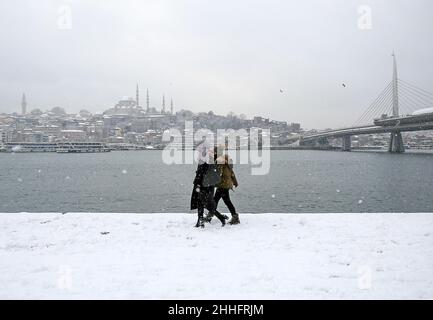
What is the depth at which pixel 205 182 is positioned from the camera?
26.2ft

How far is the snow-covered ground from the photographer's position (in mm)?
4461

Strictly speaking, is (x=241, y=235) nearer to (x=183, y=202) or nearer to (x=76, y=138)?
(x=183, y=202)

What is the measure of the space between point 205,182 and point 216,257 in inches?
98.6

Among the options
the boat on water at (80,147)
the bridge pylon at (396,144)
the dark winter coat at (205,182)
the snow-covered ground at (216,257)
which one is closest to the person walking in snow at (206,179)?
the dark winter coat at (205,182)

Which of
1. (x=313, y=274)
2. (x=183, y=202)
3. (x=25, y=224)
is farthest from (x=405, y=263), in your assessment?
(x=183, y=202)

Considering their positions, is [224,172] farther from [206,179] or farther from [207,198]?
[207,198]

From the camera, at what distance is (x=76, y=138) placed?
19338 centimetres

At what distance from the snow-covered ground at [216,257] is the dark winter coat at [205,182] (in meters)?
0.55

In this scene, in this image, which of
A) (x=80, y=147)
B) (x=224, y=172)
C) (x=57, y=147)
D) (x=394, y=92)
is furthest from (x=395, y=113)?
(x=57, y=147)

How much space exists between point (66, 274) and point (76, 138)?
20056 cm

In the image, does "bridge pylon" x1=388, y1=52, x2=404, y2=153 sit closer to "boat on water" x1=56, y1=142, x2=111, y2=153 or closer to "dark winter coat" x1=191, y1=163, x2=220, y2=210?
"dark winter coat" x1=191, y1=163, x2=220, y2=210

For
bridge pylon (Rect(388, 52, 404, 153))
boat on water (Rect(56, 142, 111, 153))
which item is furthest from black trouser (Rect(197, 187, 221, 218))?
boat on water (Rect(56, 142, 111, 153))

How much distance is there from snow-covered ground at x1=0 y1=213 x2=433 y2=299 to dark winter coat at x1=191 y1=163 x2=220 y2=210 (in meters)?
0.55
